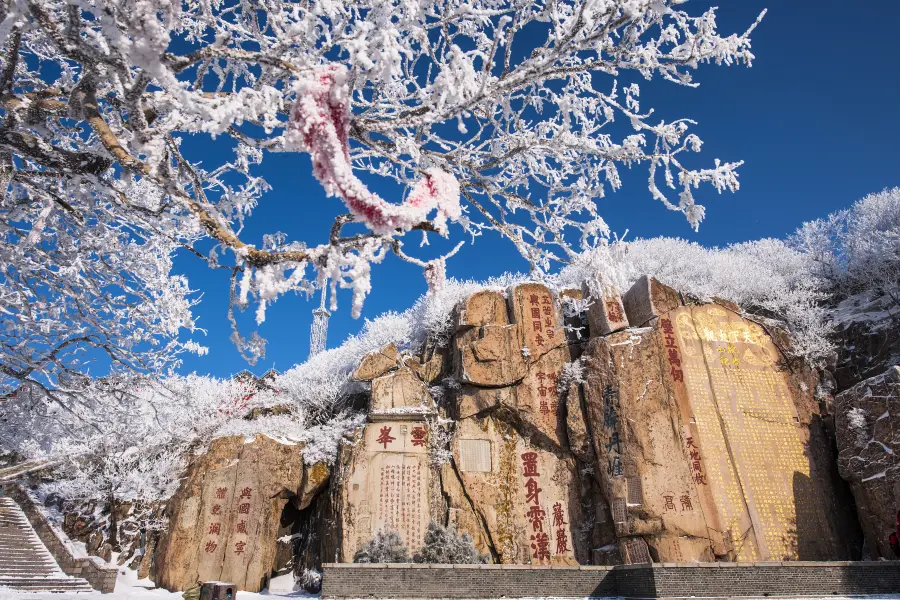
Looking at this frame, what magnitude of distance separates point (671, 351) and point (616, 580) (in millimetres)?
5473

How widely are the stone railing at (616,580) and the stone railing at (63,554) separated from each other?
19.2ft

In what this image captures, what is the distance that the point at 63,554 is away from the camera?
12.8 m

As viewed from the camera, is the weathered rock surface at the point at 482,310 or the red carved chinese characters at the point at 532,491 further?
the weathered rock surface at the point at 482,310

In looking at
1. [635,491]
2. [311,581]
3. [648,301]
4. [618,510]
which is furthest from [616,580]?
[311,581]

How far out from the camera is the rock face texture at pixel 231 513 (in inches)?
503

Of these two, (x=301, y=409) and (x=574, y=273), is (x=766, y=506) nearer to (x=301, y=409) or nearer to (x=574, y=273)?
(x=574, y=273)

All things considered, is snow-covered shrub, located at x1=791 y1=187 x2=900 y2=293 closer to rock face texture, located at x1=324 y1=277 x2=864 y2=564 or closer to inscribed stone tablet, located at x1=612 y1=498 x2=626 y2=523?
rock face texture, located at x1=324 y1=277 x2=864 y2=564

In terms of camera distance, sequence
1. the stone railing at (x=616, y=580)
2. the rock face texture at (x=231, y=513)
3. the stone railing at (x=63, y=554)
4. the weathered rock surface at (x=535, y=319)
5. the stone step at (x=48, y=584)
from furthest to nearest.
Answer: the weathered rock surface at (x=535, y=319), the rock face texture at (x=231, y=513), the stone railing at (x=63, y=554), the stone step at (x=48, y=584), the stone railing at (x=616, y=580)

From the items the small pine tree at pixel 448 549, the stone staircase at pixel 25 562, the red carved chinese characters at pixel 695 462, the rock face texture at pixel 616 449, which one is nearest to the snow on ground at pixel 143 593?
the stone staircase at pixel 25 562

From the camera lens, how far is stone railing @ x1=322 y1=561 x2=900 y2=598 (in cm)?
923

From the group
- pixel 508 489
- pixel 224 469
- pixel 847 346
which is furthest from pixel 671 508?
pixel 224 469

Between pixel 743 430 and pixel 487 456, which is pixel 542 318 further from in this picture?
pixel 743 430

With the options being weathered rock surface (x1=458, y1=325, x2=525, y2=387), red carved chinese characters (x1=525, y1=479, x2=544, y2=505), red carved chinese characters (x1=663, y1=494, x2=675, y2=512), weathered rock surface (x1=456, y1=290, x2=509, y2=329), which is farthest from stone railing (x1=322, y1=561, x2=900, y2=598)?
weathered rock surface (x1=456, y1=290, x2=509, y2=329)

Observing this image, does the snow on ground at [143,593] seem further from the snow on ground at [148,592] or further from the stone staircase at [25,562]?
the stone staircase at [25,562]
